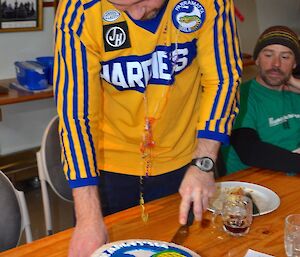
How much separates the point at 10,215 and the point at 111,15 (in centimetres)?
68

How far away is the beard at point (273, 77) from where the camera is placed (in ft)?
7.89

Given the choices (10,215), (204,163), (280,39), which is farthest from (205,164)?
(280,39)

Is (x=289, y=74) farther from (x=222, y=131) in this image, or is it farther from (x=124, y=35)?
(x=124, y=35)

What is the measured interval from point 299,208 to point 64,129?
727 millimetres

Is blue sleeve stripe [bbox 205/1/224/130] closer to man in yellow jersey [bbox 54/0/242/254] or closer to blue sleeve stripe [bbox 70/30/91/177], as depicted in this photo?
man in yellow jersey [bbox 54/0/242/254]

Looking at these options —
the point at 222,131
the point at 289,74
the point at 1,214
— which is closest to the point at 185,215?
the point at 222,131

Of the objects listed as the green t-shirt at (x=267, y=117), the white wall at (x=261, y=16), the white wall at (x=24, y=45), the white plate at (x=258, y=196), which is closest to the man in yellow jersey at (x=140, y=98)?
the white plate at (x=258, y=196)

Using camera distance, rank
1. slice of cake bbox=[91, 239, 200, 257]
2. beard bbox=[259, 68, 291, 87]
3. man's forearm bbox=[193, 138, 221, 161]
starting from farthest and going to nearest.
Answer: beard bbox=[259, 68, 291, 87], man's forearm bbox=[193, 138, 221, 161], slice of cake bbox=[91, 239, 200, 257]

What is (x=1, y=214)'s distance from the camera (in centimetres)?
159

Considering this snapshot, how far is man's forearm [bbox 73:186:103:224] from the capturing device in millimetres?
1257

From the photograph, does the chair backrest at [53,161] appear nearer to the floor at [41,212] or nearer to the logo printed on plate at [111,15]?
the logo printed on plate at [111,15]

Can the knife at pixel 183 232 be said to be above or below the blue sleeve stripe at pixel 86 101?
below

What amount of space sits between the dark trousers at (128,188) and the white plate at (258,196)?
0.17m

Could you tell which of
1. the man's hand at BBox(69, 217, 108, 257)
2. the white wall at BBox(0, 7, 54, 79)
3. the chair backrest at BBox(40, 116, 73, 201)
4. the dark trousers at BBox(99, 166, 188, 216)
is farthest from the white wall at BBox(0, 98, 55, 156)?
the man's hand at BBox(69, 217, 108, 257)
